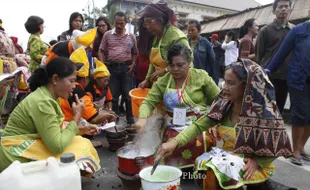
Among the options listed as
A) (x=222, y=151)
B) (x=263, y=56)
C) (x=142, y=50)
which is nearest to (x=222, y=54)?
(x=263, y=56)

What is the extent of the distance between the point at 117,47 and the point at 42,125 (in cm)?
296

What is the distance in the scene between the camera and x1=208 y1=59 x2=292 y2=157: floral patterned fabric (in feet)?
6.08

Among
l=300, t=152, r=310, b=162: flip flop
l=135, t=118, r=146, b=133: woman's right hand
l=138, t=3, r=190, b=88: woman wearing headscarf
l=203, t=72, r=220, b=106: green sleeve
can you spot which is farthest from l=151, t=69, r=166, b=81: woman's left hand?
l=300, t=152, r=310, b=162: flip flop

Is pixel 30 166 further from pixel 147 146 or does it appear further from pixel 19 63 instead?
pixel 19 63

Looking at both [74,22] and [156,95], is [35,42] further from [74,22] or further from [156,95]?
[156,95]

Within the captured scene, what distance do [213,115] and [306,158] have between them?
1.78 m

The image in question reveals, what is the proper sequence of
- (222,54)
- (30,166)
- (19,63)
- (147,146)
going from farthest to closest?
(222,54) < (19,63) < (147,146) < (30,166)

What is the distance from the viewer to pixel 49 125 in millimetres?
2070

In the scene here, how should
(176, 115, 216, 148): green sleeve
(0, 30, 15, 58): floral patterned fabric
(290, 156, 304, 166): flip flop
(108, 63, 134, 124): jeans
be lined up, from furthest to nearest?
(108, 63, 134, 124): jeans → (0, 30, 15, 58): floral patterned fabric → (290, 156, 304, 166): flip flop → (176, 115, 216, 148): green sleeve

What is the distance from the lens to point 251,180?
6.13ft

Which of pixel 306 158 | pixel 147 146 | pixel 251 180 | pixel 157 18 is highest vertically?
pixel 157 18

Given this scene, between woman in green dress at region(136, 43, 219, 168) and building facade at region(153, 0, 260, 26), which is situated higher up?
building facade at region(153, 0, 260, 26)

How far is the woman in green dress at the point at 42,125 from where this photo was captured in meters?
2.08

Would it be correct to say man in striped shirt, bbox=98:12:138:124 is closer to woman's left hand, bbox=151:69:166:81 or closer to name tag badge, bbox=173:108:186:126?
woman's left hand, bbox=151:69:166:81
